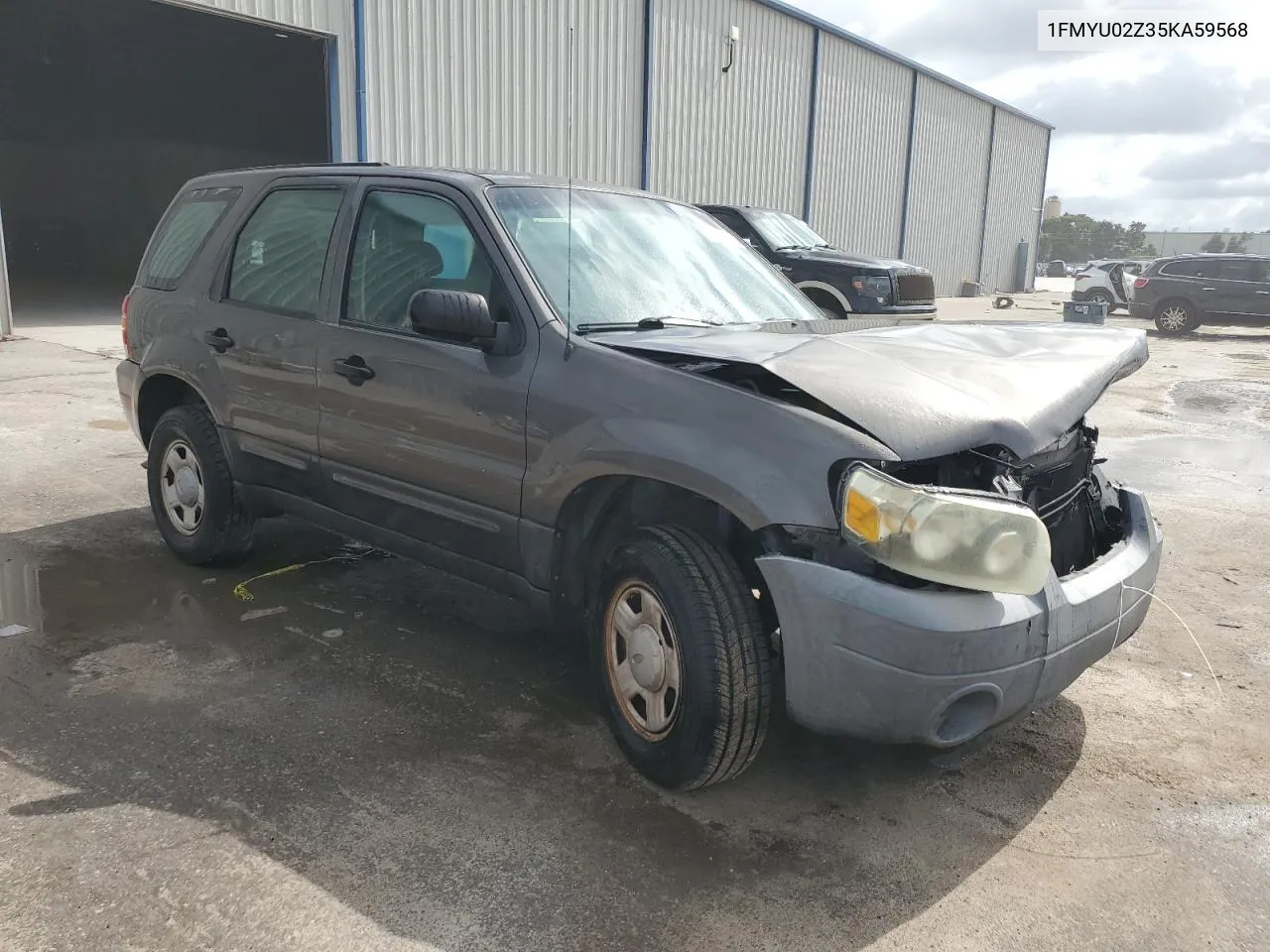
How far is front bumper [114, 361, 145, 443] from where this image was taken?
4875mm

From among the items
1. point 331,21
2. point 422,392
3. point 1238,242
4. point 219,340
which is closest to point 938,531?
point 422,392

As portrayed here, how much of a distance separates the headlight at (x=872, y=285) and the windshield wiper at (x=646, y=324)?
7769 mm

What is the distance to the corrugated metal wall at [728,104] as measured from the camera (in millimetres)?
17156

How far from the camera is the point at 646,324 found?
10.8ft

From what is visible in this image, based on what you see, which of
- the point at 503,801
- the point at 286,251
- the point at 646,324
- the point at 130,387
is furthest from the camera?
the point at 130,387

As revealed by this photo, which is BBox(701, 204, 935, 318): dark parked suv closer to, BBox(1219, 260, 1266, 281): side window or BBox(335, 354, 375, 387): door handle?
BBox(335, 354, 375, 387): door handle

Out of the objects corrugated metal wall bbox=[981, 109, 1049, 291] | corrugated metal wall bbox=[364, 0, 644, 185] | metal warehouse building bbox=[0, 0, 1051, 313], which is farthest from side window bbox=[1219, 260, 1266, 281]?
corrugated metal wall bbox=[981, 109, 1049, 291]

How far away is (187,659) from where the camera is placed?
3.74 m

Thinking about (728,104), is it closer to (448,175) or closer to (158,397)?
(158,397)

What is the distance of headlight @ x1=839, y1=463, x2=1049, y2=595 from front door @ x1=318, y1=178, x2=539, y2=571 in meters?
1.19

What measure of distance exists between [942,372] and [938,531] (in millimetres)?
653

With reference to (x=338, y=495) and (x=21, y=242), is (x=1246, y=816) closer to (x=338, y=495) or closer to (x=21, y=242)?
(x=338, y=495)

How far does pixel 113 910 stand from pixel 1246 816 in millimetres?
3085

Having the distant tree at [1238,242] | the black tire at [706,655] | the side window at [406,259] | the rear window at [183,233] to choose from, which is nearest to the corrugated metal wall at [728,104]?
the rear window at [183,233]
